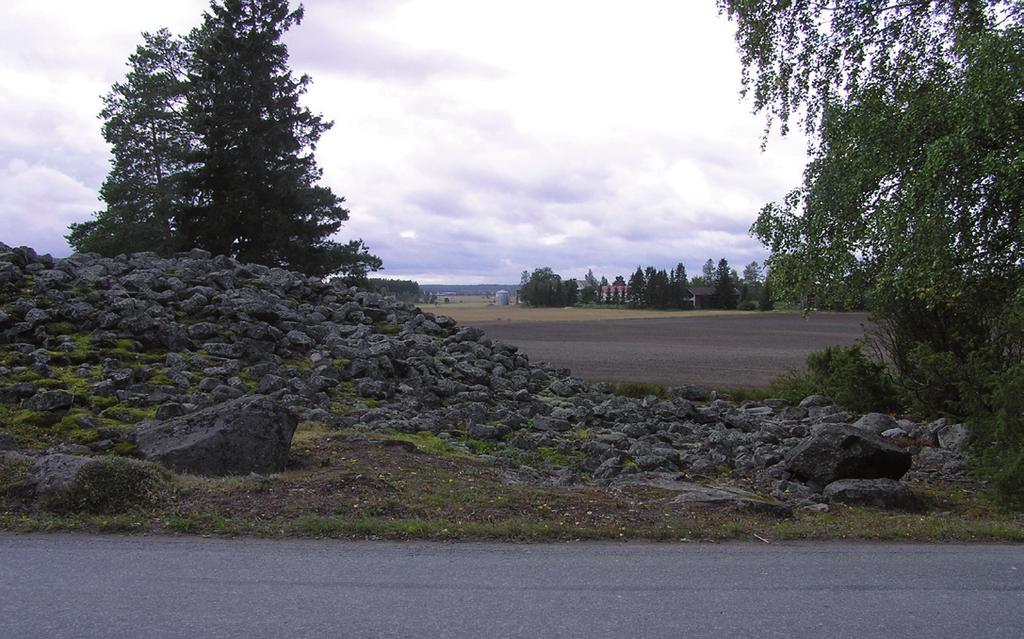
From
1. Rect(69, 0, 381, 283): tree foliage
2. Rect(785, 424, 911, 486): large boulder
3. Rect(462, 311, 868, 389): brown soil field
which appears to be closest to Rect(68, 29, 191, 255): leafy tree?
Rect(69, 0, 381, 283): tree foliage

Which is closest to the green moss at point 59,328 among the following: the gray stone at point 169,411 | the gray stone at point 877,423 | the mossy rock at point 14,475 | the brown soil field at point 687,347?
the gray stone at point 169,411

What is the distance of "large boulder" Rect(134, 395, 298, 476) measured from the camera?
9.50 m

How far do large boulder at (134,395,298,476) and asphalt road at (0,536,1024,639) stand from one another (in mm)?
2658

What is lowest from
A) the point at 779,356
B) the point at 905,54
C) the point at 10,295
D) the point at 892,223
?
the point at 779,356

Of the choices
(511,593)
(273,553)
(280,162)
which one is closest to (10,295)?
(273,553)

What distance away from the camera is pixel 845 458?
11.2m

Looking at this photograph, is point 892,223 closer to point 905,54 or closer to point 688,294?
point 905,54

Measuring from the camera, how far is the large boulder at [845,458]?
11.2m

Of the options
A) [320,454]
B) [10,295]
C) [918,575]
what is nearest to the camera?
[918,575]

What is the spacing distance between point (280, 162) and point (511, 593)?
122 feet

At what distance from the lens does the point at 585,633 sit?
484 centimetres

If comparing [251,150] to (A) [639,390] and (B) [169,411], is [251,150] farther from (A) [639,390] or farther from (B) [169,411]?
(B) [169,411]

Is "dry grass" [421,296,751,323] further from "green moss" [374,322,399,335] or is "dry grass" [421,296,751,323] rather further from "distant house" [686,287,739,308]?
"green moss" [374,322,399,335]

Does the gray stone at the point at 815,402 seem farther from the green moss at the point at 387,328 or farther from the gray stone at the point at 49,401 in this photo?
the gray stone at the point at 49,401
